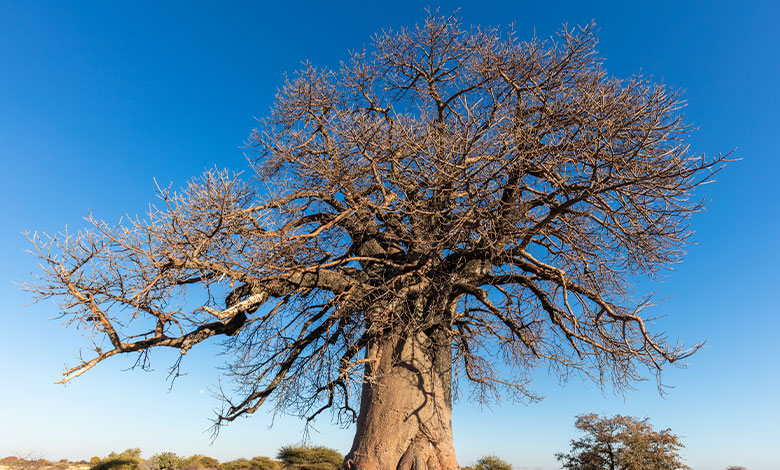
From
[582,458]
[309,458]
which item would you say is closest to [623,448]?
[582,458]

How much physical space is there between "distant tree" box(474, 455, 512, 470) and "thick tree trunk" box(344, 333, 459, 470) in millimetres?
9121

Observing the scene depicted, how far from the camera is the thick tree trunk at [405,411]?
20.2ft

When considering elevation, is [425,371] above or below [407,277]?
below

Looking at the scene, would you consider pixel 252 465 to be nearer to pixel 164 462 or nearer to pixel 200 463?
pixel 200 463

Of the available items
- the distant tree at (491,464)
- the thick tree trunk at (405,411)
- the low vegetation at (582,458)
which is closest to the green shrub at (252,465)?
the low vegetation at (582,458)

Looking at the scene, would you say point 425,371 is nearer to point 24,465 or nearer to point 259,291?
point 259,291

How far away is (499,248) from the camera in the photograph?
6.32 metres

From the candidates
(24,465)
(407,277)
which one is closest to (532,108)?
(407,277)

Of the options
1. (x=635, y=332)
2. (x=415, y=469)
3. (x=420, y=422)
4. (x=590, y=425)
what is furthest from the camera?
(x=590, y=425)

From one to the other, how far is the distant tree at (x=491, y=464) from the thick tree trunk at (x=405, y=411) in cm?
912

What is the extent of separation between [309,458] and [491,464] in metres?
5.60

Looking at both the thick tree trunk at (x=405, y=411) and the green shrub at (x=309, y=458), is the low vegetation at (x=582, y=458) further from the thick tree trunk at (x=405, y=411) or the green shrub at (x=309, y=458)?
the thick tree trunk at (x=405, y=411)

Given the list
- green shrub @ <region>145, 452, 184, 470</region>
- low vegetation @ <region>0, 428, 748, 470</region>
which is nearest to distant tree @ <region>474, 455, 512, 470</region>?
low vegetation @ <region>0, 428, 748, 470</region>

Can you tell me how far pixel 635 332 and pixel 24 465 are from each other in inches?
662
